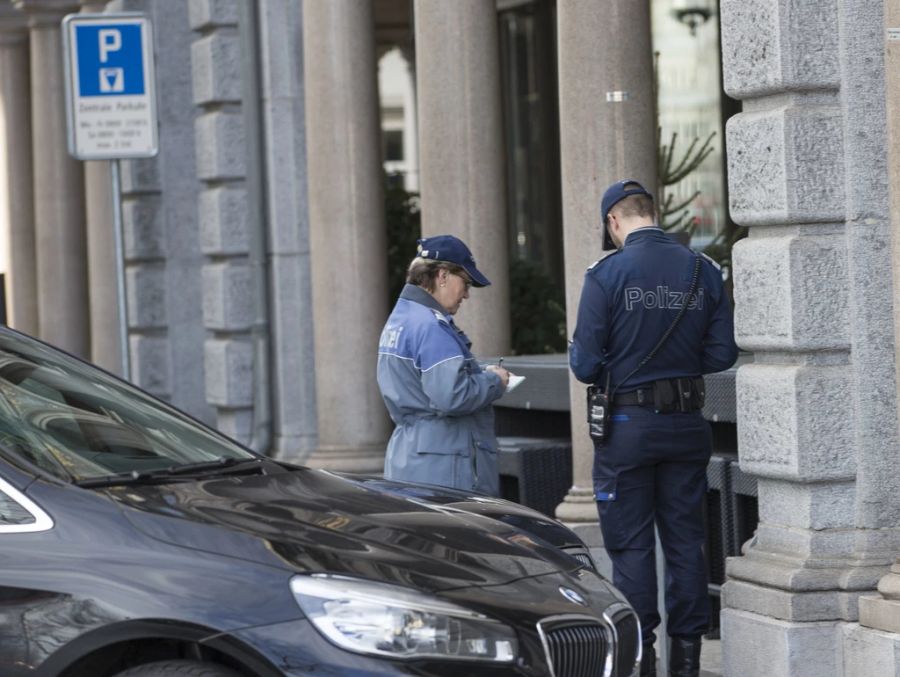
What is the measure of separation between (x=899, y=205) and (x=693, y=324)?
83 centimetres

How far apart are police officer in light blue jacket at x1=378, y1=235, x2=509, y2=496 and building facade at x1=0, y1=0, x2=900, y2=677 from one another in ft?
3.11

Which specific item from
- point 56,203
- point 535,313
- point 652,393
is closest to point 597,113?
point 652,393

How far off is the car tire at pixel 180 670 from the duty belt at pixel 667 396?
248 cm

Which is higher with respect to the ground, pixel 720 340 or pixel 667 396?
pixel 720 340

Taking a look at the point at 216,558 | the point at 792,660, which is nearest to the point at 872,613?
the point at 792,660

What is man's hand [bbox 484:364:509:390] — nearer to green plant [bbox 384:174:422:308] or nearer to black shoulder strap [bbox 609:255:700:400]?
black shoulder strap [bbox 609:255:700:400]

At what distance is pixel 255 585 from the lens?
4324 millimetres

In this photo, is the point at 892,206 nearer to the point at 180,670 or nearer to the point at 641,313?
the point at 641,313

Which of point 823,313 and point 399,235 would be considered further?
point 399,235

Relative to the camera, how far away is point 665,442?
21.1ft

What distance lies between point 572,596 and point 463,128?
5.41 m

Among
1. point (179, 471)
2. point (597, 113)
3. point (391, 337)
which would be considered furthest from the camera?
point (597, 113)

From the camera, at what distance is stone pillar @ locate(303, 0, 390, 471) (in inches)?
436

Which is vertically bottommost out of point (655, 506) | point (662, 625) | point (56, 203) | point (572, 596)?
point (662, 625)
